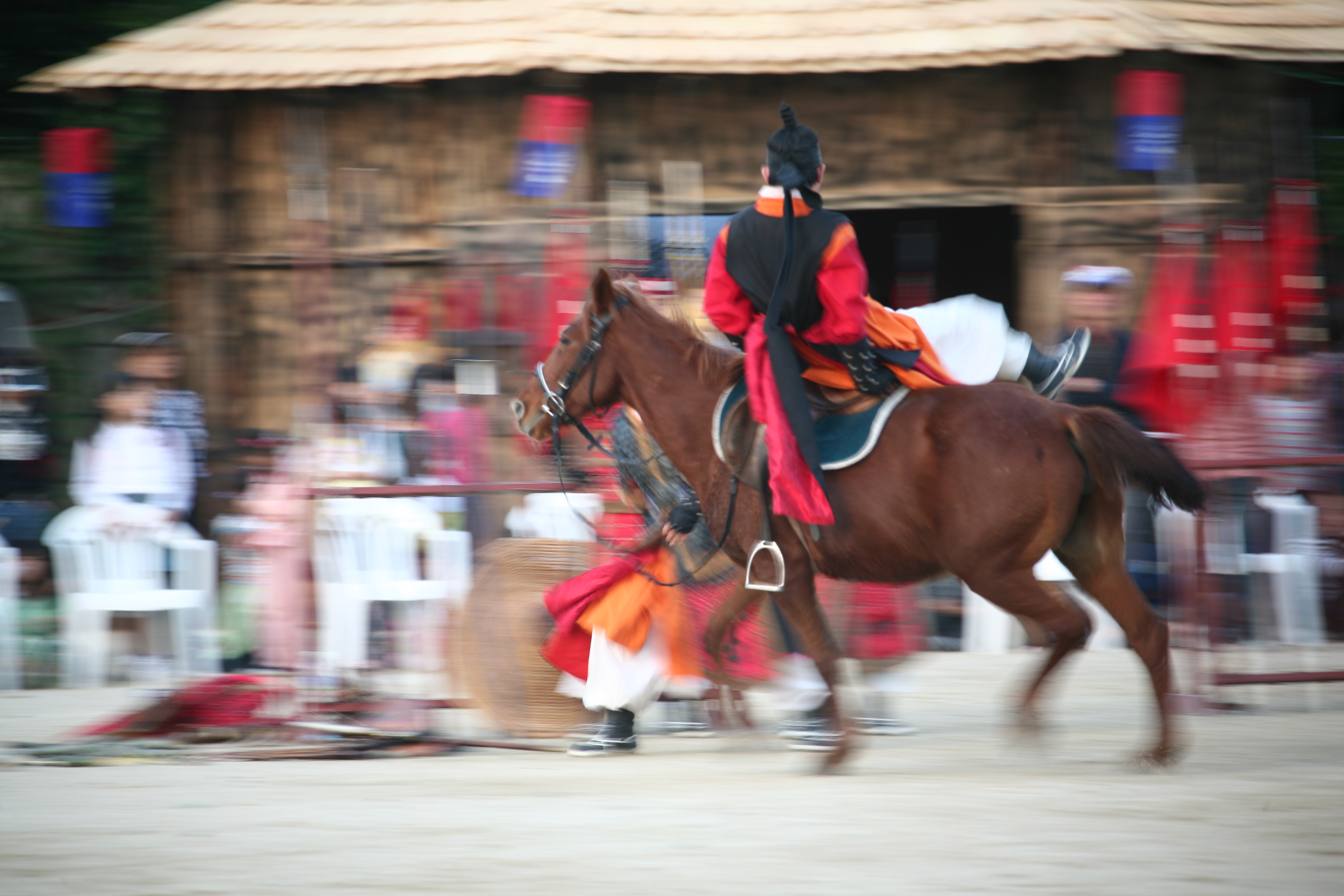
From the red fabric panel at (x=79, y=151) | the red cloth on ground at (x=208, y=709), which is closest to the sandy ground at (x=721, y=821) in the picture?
the red cloth on ground at (x=208, y=709)

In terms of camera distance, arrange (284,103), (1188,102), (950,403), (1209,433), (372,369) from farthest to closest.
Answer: (284,103), (1188,102), (372,369), (1209,433), (950,403)

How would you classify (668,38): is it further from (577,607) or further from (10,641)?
(10,641)

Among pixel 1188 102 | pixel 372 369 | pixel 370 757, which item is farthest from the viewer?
pixel 1188 102

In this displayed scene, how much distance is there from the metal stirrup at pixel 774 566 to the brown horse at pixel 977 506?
4cm

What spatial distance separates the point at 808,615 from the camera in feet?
16.5

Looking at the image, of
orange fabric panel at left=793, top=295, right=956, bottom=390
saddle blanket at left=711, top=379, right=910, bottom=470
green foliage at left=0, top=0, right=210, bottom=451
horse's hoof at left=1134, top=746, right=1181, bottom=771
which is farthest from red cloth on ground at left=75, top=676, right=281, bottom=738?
green foliage at left=0, top=0, right=210, bottom=451

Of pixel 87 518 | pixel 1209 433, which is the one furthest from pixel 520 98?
pixel 1209 433

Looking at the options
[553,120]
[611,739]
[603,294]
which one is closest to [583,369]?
[603,294]

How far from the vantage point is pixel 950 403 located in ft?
16.3

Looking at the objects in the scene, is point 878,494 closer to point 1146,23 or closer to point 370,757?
point 370,757

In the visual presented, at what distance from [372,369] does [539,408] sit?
393 centimetres

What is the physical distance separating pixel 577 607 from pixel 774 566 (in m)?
0.92

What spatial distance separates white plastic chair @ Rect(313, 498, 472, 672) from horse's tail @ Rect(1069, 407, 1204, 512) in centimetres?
372

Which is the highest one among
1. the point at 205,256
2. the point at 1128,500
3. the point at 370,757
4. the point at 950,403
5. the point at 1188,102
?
the point at 1188,102
